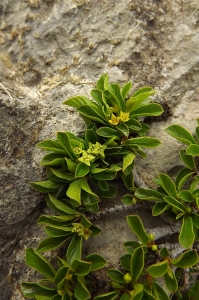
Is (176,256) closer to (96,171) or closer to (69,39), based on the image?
(96,171)

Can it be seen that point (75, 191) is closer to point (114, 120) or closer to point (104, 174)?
point (104, 174)

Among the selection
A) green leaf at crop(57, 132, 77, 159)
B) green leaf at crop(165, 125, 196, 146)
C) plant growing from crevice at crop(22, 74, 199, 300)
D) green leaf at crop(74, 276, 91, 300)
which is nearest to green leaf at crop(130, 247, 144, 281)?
plant growing from crevice at crop(22, 74, 199, 300)

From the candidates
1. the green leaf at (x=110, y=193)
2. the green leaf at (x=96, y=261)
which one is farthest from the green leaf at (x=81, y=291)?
the green leaf at (x=110, y=193)

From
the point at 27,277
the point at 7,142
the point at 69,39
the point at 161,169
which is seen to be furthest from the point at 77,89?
the point at 27,277

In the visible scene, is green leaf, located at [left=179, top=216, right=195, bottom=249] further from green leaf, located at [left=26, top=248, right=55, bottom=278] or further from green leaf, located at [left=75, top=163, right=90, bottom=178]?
green leaf, located at [left=26, top=248, right=55, bottom=278]

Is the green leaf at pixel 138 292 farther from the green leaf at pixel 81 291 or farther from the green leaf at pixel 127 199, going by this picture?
the green leaf at pixel 127 199

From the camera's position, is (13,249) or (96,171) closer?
(96,171)
